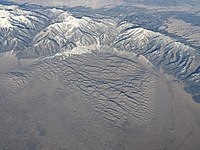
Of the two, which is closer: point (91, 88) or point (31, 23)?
point (91, 88)

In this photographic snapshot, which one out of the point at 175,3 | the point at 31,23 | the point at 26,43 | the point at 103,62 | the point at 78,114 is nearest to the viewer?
the point at 78,114

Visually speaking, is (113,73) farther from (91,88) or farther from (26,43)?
(26,43)

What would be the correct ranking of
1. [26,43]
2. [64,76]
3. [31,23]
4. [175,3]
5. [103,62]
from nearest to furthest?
[64,76]
[103,62]
[26,43]
[31,23]
[175,3]

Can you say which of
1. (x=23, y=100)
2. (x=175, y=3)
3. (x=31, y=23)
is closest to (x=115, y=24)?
(x=31, y=23)

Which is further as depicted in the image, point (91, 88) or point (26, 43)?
point (26, 43)

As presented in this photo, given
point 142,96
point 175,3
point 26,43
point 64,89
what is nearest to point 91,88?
point 64,89

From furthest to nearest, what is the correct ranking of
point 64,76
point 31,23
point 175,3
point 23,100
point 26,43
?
point 175,3 → point 31,23 → point 26,43 → point 64,76 → point 23,100

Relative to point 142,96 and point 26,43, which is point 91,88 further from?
point 26,43

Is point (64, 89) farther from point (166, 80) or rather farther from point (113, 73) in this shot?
point (166, 80)

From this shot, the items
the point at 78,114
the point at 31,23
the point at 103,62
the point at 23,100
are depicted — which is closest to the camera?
the point at 78,114
